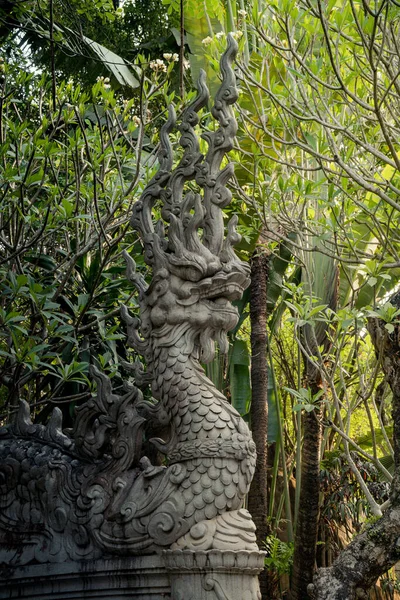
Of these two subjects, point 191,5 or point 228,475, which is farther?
point 191,5

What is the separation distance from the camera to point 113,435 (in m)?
4.07

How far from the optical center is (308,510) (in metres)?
8.05

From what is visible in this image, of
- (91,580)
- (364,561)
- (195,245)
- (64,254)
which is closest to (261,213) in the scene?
(64,254)

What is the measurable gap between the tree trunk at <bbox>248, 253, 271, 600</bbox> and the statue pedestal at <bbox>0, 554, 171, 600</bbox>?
4.89 metres

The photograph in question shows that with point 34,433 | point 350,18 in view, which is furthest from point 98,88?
point 34,433

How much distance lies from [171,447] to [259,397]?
16.0 ft

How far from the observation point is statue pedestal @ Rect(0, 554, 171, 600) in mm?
3670

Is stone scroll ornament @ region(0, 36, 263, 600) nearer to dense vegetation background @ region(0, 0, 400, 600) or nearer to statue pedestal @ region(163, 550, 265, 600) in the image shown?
statue pedestal @ region(163, 550, 265, 600)

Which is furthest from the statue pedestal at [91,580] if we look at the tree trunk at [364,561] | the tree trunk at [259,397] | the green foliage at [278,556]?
the green foliage at [278,556]

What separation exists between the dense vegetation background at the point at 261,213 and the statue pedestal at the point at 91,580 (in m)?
1.02

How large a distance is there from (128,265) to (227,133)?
0.87 metres

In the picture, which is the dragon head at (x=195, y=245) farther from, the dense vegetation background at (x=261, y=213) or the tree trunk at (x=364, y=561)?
the tree trunk at (x=364, y=561)

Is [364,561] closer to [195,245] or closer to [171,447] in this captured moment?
[171,447]

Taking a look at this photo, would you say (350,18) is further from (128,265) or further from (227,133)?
(128,265)
